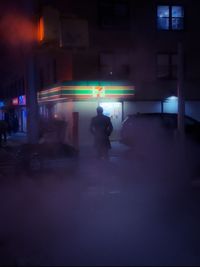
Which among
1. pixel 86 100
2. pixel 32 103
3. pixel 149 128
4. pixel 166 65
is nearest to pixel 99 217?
pixel 32 103

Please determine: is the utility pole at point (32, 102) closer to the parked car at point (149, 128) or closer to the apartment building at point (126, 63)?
the parked car at point (149, 128)

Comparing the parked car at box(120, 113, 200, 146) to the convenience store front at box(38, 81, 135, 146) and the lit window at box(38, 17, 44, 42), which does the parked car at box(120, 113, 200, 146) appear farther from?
the lit window at box(38, 17, 44, 42)

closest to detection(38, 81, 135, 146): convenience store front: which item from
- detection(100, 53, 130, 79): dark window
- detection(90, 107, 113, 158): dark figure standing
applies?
detection(100, 53, 130, 79): dark window

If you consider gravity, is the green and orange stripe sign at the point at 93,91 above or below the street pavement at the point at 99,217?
above

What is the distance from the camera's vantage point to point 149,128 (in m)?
15.9

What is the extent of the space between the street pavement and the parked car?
4356mm

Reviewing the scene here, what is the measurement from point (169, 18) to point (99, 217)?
55.0 feet

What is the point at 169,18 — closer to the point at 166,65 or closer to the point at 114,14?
the point at 166,65

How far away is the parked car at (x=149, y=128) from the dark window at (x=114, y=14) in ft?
20.7

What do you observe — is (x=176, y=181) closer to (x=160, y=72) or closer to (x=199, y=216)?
(x=199, y=216)

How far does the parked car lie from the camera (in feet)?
50.8

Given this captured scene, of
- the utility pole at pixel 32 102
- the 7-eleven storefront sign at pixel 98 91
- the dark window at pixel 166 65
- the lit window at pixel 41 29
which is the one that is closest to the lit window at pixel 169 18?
the dark window at pixel 166 65

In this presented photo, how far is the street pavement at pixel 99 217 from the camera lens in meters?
4.88

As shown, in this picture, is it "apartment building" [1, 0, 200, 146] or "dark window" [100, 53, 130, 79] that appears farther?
"dark window" [100, 53, 130, 79]
